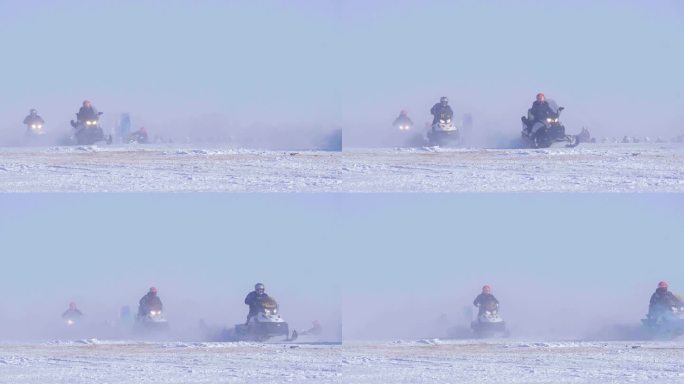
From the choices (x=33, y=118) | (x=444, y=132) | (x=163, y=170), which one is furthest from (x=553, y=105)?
(x=33, y=118)

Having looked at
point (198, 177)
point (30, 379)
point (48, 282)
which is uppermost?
point (198, 177)

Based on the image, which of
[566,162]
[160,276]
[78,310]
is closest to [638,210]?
[566,162]

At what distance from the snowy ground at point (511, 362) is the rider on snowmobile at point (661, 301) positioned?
23 centimetres

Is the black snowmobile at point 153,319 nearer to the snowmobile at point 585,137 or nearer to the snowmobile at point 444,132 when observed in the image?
the snowmobile at point 444,132

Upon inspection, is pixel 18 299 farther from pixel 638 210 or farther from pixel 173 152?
pixel 638 210

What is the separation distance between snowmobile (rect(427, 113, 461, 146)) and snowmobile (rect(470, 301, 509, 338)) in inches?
42.9

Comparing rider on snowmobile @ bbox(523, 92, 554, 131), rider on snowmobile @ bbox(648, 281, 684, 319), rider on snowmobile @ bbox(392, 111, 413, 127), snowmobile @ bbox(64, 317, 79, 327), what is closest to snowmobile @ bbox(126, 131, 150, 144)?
snowmobile @ bbox(64, 317, 79, 327)

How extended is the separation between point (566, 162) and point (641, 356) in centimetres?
134

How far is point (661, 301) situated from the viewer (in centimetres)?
913

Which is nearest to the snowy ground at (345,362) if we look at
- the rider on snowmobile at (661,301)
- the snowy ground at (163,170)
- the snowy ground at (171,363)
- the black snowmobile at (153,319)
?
the snowy ground at (171,363)

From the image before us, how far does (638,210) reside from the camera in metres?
9.02

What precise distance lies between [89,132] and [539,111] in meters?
2.91

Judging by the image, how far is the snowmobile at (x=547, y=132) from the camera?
9195 mm

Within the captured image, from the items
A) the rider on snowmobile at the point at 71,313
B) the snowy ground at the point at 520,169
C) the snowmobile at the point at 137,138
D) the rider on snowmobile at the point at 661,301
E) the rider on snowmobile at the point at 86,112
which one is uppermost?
the rider on snowmobile at the point at 86,112
